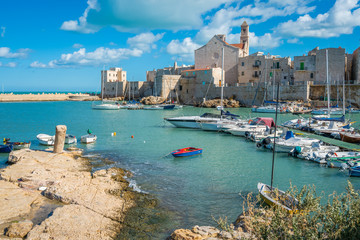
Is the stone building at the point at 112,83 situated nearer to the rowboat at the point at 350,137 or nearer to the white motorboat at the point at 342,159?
the rowboat at the point at 350,137

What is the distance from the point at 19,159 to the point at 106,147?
673 centimetres

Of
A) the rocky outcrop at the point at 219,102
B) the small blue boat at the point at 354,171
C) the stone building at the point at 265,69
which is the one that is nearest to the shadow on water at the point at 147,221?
the small blue boat at the point at 354,171

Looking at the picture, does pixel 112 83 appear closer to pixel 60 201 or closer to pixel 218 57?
pixel 218 57

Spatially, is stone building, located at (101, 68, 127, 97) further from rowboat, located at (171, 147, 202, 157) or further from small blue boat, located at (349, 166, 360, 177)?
small blue boat, located at (349, 166, 360, 177)

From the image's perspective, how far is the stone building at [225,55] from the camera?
5753 centimetres

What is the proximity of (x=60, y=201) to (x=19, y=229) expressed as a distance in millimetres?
2327

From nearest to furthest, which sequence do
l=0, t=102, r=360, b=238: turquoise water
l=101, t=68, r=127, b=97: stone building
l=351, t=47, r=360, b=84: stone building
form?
l=0, t=102, r=360, b=238: turquoise water, l=351, t=47, r=360, b=84: stone building, l=101, t=68, r=127, b=97: stone building

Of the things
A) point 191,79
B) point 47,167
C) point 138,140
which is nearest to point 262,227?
point 47,167

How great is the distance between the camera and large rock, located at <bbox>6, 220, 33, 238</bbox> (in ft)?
24.1

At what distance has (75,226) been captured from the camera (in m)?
7.83

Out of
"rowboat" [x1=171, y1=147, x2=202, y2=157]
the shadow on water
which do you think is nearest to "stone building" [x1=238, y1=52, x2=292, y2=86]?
"rowboat" [x1=171, y1=147, x2=202, y2=157]

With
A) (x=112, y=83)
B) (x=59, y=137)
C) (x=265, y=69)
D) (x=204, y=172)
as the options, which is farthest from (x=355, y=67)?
(x=112, y=83)

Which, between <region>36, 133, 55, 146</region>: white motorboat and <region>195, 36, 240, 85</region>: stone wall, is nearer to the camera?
<region>36, 133, 55, 146</region>: white motorboat

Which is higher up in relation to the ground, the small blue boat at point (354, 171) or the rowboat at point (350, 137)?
the rowboat at point (350, 137)
